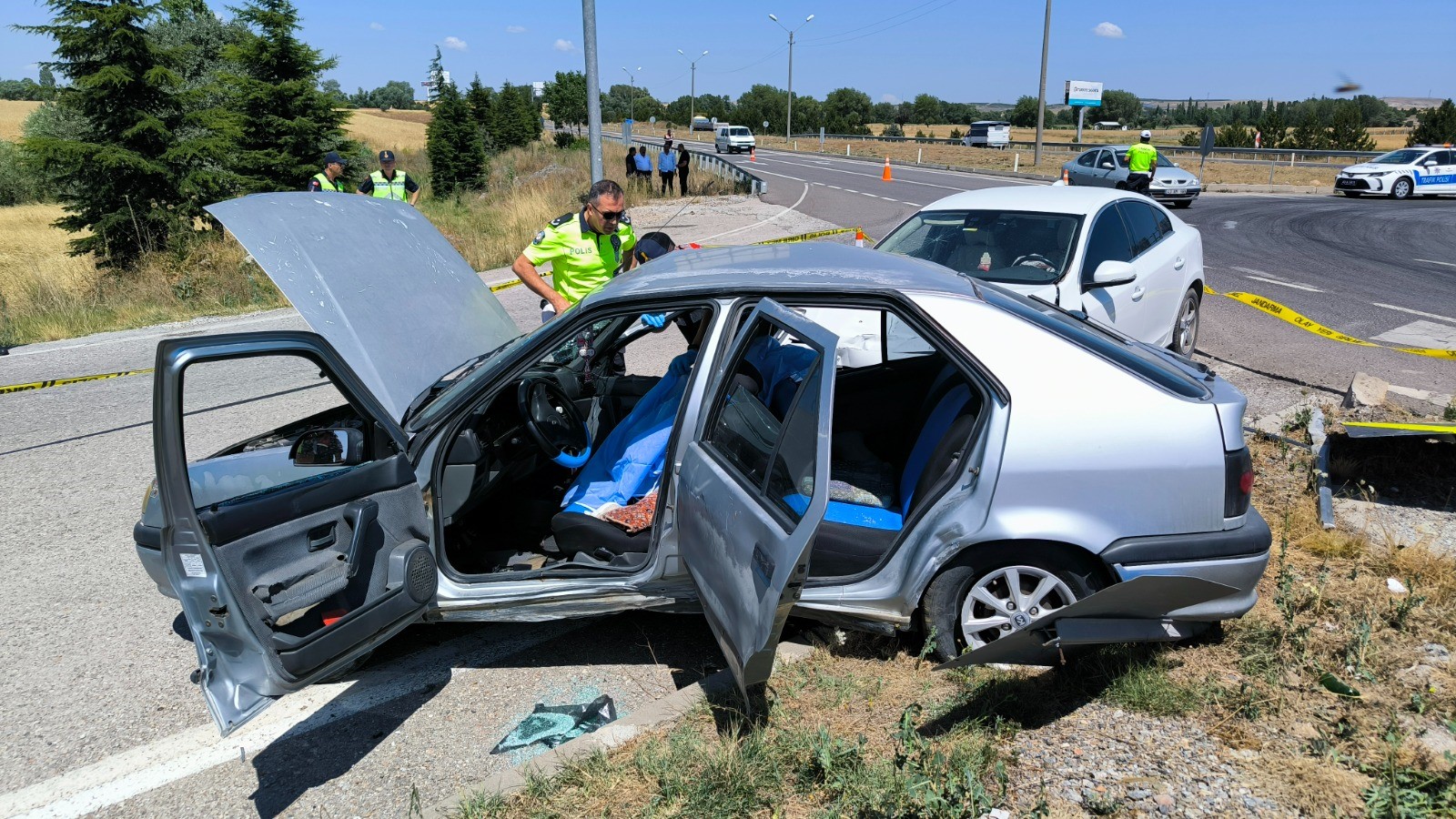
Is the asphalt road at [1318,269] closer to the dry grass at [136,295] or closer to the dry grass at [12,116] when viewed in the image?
the dry grass at [136,295]

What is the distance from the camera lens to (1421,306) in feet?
36.8

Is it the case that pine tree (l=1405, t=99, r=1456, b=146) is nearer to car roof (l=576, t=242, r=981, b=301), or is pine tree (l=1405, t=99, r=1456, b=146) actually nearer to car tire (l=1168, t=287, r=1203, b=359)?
car tire (l=1168, t=287, r=1203, b=359)

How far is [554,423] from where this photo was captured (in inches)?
158

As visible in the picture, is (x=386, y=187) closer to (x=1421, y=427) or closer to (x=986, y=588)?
(x=986, y=588)

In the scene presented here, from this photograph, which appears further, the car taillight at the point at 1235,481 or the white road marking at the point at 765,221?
the white road marking at the point at 765,221

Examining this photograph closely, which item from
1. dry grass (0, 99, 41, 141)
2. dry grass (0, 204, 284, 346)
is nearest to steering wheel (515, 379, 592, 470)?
dry grass (0, 204, 284, 346)

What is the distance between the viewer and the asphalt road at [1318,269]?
333 inches

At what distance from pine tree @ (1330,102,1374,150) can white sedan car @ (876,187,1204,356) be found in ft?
131

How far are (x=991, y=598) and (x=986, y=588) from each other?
38mm

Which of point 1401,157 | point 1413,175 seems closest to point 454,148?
point 1401,157

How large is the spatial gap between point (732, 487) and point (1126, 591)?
1.34m

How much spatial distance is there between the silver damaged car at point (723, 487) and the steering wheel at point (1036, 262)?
266cm

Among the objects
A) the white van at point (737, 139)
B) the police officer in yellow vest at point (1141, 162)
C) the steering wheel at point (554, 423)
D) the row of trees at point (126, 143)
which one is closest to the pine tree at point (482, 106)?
the white van at point (737, 139)

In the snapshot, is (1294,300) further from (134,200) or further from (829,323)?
(134,200)
